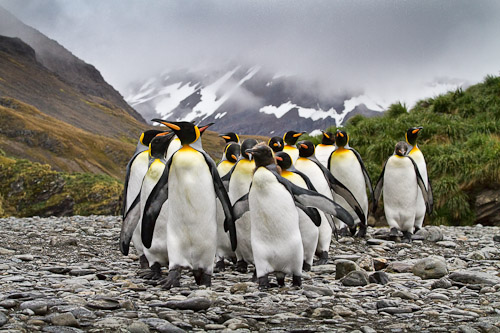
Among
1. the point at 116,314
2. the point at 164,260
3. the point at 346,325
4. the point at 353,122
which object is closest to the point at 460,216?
the point at 353,122

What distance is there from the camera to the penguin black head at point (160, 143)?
4.82 meters

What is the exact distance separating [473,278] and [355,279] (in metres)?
0.94

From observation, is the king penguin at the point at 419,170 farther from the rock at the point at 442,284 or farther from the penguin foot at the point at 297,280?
the penguin foot at the point at 297,280

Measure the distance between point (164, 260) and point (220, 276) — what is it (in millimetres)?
537

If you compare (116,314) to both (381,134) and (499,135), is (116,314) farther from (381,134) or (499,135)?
(499,135)

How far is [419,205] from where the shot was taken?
7848mm

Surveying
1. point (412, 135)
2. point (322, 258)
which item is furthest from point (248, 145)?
point (412, 135)

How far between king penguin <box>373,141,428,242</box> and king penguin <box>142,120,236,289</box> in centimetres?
384

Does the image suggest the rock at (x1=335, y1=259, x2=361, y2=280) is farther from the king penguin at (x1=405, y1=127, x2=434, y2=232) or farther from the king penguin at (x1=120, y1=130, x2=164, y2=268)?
the king penguin at (x1=405, y1=127, x2=434, y2=232)

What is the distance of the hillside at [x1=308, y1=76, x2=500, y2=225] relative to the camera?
1062 cm

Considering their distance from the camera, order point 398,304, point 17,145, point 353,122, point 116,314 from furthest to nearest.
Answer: point 17,145, point 353,122, point 398,304, point 116,314

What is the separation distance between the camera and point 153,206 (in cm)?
427

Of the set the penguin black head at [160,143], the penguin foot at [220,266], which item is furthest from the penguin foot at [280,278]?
the penguin black head at [160,143]

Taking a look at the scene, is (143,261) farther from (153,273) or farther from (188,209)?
(188,209)
